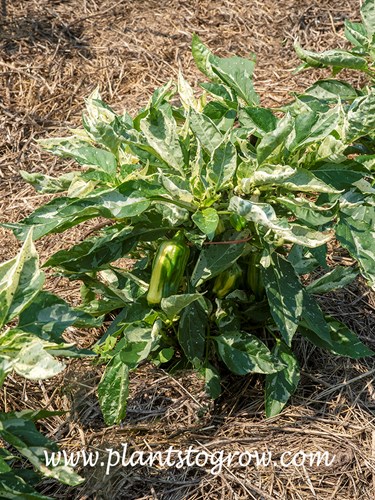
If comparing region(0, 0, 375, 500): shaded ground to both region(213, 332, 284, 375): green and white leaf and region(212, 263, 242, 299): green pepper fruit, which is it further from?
region(212, 263, 242, 299): green pepper fruit

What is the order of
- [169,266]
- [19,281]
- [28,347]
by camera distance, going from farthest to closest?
1. [169,266]
2. [19,281]
3. [28,347]

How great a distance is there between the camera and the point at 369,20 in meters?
2.52

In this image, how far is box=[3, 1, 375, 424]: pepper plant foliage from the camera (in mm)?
1788

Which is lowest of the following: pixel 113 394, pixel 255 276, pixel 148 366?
pixel 148 366

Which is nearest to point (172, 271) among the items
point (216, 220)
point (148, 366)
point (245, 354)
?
point (216, 220)

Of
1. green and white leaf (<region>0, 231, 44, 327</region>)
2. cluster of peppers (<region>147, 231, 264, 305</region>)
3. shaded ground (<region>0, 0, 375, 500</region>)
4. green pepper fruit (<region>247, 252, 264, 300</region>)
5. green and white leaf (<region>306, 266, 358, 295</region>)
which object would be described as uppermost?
green and white leaf (<region>0, 231, 44, 327</region>)

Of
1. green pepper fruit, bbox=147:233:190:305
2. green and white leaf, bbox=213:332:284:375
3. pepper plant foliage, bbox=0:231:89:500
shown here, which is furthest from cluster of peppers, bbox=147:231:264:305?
pepper plant foliage, bbox=0:231:89:500

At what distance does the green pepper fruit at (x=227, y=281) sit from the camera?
2039 mm

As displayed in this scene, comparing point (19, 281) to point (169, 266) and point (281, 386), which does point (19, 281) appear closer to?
point (169, 266)

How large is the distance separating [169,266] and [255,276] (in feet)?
1.02

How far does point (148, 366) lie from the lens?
7.23 feet

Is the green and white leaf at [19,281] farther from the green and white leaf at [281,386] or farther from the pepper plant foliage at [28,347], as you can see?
the green and white leaf at [281,386]

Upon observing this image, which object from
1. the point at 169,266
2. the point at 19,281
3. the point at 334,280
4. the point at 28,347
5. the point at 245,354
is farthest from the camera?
the point at 334,280

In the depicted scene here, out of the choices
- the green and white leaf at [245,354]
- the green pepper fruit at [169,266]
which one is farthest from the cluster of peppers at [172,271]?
the green and white leaf at [245,354]
